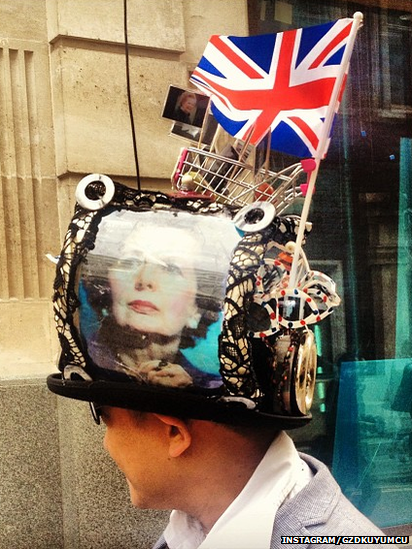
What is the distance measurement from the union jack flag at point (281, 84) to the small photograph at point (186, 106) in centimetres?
17

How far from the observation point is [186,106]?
2.81 m

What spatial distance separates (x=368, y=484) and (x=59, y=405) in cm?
228

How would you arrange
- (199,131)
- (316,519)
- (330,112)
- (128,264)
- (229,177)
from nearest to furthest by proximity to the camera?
1. (316,519)
2. (128,264)
3. (330,112)
4. (229,177)
5. (199,131)

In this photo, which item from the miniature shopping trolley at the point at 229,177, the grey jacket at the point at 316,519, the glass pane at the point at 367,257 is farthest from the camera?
the glass pane at the point at 367,257

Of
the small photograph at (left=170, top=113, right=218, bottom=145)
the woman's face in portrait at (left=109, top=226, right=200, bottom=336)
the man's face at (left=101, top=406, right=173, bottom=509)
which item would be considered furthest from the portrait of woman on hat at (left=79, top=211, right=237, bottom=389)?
the small photograph at (left=170, top=113, right=218, bottom=145)

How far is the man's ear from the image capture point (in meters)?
2.14

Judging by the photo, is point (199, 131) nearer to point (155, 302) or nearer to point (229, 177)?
point (229, 177)

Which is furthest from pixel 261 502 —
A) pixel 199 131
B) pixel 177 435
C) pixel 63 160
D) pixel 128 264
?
pixel 63 160

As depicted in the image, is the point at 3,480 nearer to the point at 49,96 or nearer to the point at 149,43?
the point at 49,96

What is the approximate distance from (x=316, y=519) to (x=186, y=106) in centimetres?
136

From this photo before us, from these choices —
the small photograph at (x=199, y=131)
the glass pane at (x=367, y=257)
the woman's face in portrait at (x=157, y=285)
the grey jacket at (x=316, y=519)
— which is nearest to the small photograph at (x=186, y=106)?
the small photograph at (x=199, y=131)

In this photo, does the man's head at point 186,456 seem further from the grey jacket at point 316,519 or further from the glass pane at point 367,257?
the glass pane at point 367,257

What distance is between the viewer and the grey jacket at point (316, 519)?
2020 millimetres

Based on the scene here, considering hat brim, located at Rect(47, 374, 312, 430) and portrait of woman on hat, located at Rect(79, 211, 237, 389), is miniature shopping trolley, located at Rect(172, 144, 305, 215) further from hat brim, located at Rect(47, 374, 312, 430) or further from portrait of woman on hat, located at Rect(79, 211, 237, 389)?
hat brim, located at Rect(47, 374, 312, 430)
